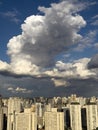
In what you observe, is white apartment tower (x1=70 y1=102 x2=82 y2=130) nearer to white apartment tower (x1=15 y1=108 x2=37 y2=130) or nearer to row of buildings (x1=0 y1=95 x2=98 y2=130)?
row of buildings (x1=0 y1=95 x2=98 y2=130)

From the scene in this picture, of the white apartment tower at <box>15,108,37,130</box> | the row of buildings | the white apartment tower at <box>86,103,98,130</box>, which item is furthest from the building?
the white apartment tower at <box>86,103,98,130</box>

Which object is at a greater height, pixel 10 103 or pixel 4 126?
pixel 10 103

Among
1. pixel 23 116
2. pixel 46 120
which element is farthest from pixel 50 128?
pixel 23 116

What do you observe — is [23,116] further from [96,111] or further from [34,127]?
[96,111]

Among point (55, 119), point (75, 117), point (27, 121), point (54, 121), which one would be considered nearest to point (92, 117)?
→ point (75, 117)

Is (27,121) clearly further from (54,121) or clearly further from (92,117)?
(92,117)

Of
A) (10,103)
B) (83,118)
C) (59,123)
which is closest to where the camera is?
(59,123)
